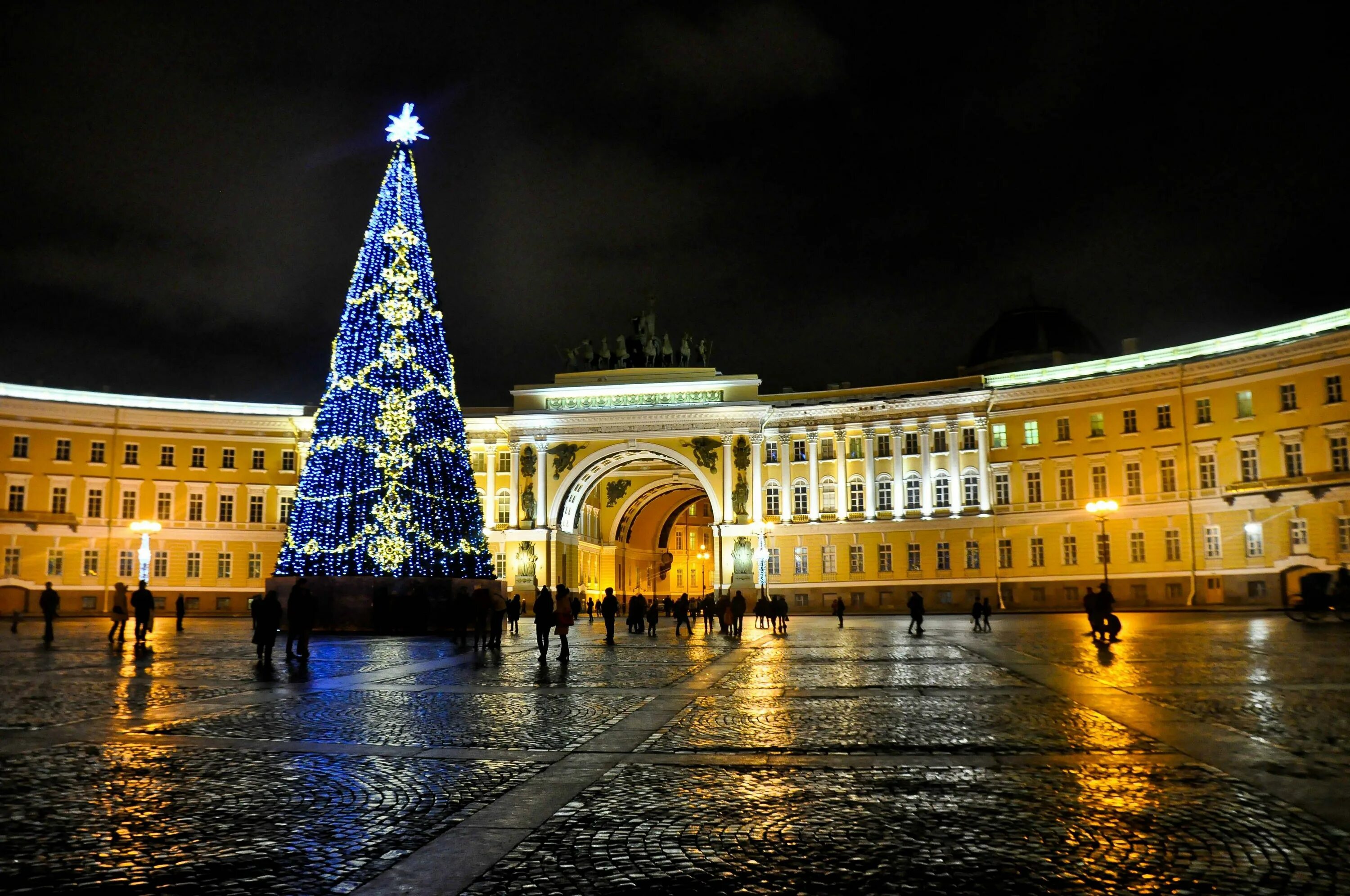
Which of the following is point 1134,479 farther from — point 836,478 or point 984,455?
point 836,478

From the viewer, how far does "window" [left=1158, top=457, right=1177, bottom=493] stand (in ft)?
183

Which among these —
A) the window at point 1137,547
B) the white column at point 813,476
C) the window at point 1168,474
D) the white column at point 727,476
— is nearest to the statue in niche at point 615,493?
the white column at point 727,476

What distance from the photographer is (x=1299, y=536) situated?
49.8m

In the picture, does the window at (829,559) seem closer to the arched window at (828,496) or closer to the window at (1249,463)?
the arched window at (828,496)

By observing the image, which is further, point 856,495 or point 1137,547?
point 856,495

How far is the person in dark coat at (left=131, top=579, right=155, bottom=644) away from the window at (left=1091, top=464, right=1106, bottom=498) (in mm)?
47264

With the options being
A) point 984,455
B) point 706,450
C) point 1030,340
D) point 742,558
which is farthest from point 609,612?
point 1030,340

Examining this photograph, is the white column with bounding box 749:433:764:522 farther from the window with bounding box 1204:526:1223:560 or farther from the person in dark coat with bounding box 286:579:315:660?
the person in dark coat with bounding box 286:579:315:660

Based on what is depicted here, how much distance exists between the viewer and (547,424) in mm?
68812

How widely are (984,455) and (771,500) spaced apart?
12662mm

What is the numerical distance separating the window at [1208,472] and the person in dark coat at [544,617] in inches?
1650

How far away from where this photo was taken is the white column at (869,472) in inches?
2547

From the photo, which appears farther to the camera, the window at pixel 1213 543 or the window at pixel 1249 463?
the window at pixel 1213 543

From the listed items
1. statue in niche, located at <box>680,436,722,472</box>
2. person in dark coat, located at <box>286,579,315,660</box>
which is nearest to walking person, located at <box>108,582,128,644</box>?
person in dark coat, located at <box>286,579,315,660</box>
